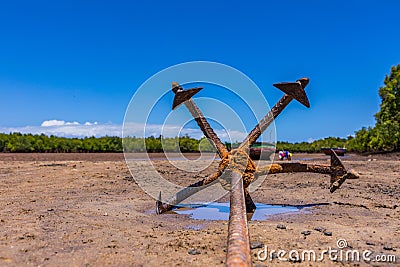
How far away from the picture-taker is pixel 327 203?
612 cm

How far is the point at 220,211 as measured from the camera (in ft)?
18.4

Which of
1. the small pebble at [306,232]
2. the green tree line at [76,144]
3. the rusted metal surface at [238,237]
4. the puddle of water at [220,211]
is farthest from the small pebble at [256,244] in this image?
the green tree line at [76,144]

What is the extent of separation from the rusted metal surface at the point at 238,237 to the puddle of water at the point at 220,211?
105 centimetres

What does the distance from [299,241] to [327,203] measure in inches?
107

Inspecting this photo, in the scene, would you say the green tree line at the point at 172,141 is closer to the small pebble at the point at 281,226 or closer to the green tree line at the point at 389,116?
the green tree line at the point at 389,116

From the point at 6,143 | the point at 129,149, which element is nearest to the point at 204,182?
the point at 129,149

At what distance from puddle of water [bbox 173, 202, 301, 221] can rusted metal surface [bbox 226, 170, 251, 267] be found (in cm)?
105

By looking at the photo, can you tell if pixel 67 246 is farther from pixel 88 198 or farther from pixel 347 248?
pixel 88 198

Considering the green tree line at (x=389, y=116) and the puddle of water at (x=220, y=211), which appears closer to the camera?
the puddle of water at (x=220, y=211)

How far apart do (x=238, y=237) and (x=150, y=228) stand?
1.90 metres

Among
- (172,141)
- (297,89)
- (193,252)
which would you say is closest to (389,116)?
(172,141)

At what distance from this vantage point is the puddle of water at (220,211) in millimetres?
5125

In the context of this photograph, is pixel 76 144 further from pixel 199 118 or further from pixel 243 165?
pixel 243 165

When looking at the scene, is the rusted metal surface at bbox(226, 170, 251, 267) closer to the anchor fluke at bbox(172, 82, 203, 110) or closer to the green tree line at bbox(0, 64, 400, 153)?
the anchor fluke at bbox(172, 82, 203, 110)
